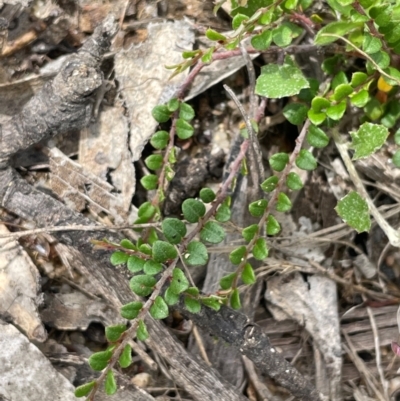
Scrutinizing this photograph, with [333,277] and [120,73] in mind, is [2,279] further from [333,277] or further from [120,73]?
[333,277]

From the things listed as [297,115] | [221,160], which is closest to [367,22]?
[297,115]

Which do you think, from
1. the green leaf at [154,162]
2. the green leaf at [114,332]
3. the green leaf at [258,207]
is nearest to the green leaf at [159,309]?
the green leaf at [114,332]

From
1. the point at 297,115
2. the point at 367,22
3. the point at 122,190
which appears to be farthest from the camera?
the point at 122,190

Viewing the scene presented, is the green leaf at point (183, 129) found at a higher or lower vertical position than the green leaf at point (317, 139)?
higher

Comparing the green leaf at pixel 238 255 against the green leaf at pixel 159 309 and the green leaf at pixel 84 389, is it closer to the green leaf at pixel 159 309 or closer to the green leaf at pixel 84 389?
the green leaf at pixel 159 309

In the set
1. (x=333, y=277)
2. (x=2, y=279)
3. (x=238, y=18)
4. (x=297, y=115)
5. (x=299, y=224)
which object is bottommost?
(x=333, y=277)

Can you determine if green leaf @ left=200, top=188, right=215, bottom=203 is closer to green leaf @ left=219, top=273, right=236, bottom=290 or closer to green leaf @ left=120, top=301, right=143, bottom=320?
green leaf @ left=219, top=273, right=236, bottom=290

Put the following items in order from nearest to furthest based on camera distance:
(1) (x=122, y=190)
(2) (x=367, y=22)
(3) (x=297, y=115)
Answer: (2) (x=367, y=22), (3) (x=297, y=115), (1) (x=122, y=190)
